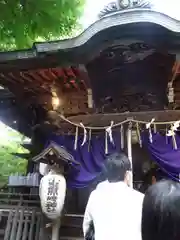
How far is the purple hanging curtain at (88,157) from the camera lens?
6852 mm

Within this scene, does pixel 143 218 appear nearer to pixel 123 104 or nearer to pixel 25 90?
pixel 123 104

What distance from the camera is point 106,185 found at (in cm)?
327

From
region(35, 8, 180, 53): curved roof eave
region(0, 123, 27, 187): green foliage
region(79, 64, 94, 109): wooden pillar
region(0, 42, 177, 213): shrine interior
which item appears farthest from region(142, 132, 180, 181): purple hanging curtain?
region(0, 123, 27, 187): green foliage

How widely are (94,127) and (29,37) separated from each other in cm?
333

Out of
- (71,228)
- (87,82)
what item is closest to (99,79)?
(87,82)

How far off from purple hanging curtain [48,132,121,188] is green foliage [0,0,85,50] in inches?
125

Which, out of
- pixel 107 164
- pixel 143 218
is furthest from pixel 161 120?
pixel 143 218

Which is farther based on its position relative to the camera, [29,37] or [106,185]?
[29,37]

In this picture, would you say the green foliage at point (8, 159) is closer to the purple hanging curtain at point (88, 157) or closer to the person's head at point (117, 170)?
the purple hanging curtain at point (88, 157)

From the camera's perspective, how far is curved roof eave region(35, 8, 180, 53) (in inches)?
201

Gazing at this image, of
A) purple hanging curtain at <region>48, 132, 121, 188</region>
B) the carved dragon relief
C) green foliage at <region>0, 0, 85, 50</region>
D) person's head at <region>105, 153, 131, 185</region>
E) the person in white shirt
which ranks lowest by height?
the person in white shirt

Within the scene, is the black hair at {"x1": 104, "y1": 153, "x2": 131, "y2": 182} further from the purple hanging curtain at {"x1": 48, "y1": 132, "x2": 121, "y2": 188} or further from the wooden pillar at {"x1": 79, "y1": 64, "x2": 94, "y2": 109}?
the purple hanging curtain at {"x1": 48, "y1": 132, "x2": 121, "y2": 188}

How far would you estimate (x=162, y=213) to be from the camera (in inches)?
52.9

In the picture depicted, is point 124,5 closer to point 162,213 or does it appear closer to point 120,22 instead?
point 120,22
